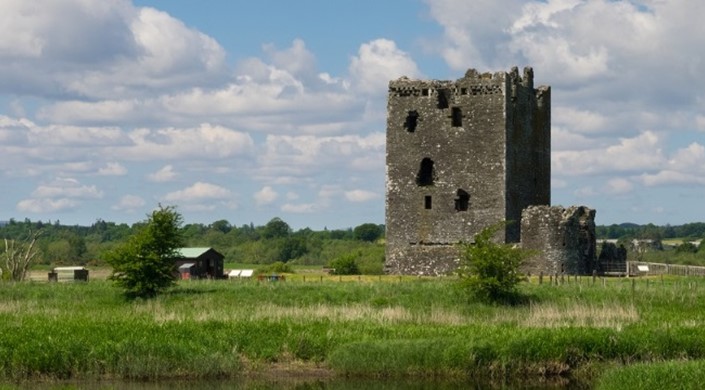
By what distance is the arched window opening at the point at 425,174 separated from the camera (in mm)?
51281

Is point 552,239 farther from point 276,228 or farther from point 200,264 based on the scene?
point 276,228

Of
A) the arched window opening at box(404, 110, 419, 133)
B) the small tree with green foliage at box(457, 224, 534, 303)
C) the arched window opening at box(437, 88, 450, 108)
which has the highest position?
the arched window opening at box(437, 88, 450, 108)

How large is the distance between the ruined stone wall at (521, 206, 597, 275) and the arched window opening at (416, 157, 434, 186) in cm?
450

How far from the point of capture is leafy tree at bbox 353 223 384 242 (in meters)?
134

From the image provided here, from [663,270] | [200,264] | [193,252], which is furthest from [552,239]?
[193,252]

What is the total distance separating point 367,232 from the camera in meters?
134

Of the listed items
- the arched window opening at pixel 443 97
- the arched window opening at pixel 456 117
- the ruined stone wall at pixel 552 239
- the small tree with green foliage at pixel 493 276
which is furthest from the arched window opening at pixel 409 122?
the small tree with green foliage at pixel 493 276

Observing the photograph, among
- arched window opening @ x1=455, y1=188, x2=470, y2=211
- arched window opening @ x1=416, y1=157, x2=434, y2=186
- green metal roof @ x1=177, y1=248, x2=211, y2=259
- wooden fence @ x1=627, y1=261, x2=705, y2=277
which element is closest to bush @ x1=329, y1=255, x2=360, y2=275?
green metal roof @ x1=177, y1=248, x2=211, y2=259

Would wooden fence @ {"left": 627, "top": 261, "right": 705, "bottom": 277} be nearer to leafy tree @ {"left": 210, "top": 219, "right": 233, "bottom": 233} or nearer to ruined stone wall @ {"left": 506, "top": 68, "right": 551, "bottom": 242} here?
ruined stone wall @ {"left": 506, "top": 68, "right": 551, "bottom": 242}

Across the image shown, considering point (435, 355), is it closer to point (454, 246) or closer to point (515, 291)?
point (515, 291)

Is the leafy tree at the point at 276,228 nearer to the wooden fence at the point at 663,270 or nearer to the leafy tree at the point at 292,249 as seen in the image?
the leafy tree at the point at 292,249

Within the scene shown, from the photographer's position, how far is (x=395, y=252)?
170 ft

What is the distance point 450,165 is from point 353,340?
68.2 feet

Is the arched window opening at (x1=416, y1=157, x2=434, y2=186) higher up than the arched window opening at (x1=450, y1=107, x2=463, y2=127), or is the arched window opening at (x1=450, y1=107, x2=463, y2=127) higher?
the arched window opening at (x1=450, y1=107, x2=463, y2=127)
